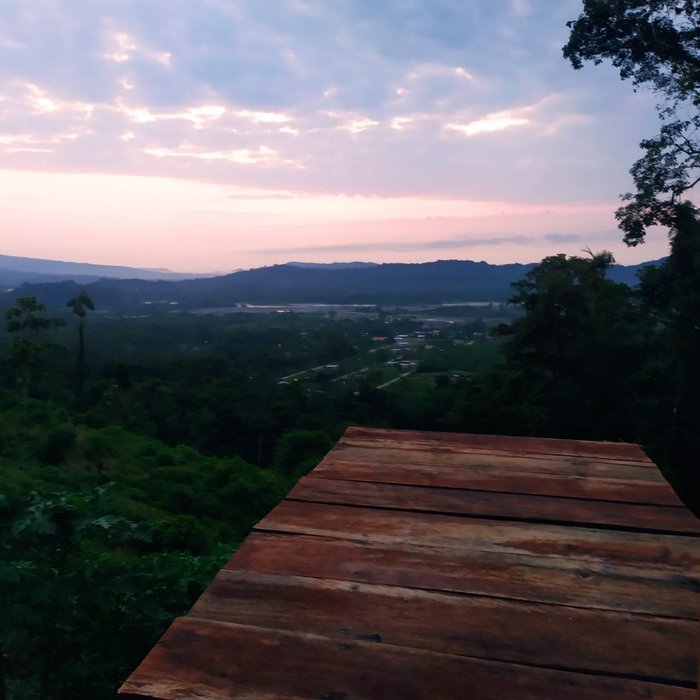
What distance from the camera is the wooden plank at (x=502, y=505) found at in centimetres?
159

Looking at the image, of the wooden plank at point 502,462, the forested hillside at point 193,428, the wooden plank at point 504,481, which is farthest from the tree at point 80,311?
the wooden plank at point 504,481

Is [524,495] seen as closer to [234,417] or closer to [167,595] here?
[167,595]

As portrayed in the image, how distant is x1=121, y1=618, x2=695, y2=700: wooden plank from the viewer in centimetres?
91

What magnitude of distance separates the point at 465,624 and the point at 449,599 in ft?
0.29

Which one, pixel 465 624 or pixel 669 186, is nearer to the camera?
pixel 465 624

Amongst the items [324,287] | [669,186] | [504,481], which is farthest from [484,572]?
[324,287]

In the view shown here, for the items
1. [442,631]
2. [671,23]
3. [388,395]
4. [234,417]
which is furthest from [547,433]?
[442,631]

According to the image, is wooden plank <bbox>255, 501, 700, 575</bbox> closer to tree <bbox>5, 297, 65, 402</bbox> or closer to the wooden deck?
the wooden deck

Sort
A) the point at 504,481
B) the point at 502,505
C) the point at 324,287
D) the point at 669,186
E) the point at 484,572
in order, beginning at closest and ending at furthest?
the point at 484,572
the point at 502,505
the point at 504,481
the point at 669,186
the point at 324,287

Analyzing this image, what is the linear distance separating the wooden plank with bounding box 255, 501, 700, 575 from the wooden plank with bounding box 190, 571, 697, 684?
24 centimetres

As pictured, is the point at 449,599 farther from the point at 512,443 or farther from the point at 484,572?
the point at 512,443

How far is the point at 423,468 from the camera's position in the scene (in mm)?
2055

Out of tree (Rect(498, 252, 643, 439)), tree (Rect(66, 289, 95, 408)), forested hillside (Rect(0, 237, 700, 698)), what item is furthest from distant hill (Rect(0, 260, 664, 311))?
tree (Rect(498, 252, 643, 439))

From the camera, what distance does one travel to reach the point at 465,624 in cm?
110
